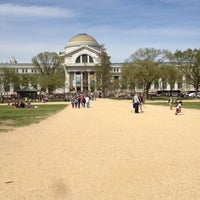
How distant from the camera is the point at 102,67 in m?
90.2

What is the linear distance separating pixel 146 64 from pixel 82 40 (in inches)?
3167

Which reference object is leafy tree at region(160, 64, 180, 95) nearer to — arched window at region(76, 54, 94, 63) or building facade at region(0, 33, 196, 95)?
building facade at region(0, 33, 196, 95)

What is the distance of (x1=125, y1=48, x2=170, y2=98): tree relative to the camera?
63562 mm

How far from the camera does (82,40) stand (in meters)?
Answer: 140

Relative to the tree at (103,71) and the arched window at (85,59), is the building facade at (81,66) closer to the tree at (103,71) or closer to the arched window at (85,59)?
the arched window at (85,59)

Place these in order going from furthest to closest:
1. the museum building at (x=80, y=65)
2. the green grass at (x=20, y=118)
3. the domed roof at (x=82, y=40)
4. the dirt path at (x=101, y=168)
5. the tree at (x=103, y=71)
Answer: the domed roof at (x=82, y=40)
the museum building at (x=80, y=65)
the tree at (x=103, y=71)
the green grass at (x=20, y=118)
the dirt path at (x=101, y=168)

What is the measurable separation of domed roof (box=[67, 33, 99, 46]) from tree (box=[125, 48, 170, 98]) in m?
74.2

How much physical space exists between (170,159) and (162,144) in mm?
2641

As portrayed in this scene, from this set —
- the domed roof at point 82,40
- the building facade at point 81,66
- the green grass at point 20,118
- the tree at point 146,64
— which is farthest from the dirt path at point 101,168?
the domed roof at point 82,40

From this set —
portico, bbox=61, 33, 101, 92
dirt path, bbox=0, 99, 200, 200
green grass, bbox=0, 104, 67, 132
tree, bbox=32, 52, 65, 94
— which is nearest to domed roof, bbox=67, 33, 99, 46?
portico, bbox=61, 33, 101, 92

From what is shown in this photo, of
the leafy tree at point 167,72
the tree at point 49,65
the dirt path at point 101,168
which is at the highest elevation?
the tree at point 49,65

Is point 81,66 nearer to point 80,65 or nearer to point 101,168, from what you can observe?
point 80,65

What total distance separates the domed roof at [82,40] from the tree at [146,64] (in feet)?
244

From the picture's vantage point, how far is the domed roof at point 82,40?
13975 cm
